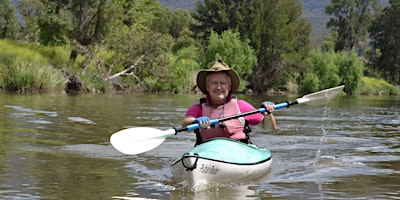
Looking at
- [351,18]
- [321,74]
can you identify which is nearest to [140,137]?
[321,74]

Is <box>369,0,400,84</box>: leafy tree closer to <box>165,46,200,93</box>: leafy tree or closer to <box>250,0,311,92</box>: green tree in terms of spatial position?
<box>250,0,311,92</box>: green tree

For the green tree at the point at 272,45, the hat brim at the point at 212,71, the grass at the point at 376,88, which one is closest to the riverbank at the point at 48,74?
the green tree at the point at 272,45

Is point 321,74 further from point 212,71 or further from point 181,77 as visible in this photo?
point 212,71

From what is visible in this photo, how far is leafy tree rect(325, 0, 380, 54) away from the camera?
2842 inches

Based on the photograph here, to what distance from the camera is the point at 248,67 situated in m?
45.2

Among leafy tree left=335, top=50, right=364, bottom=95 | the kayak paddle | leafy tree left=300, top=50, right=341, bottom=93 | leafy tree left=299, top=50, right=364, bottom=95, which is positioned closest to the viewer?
the kayak paddle

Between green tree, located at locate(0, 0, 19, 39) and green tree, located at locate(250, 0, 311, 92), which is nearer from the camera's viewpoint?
green tree, located at locate(0, 0, 19, 39)

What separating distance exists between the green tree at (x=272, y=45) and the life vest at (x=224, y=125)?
43.3 metres

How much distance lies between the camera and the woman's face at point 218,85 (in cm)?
675

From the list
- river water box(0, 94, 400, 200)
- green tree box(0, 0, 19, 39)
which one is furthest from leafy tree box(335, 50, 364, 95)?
river water box(0, 94, 400, 200)

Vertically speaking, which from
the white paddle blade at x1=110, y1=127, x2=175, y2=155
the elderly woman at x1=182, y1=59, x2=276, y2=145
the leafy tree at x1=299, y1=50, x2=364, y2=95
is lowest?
the white paddle blade at x1=110, y1=127, x2=175, y2=155

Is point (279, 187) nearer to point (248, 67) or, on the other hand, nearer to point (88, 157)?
point (88, 157)

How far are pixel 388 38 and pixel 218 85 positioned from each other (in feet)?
224

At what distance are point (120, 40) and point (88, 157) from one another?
27.6 metres
